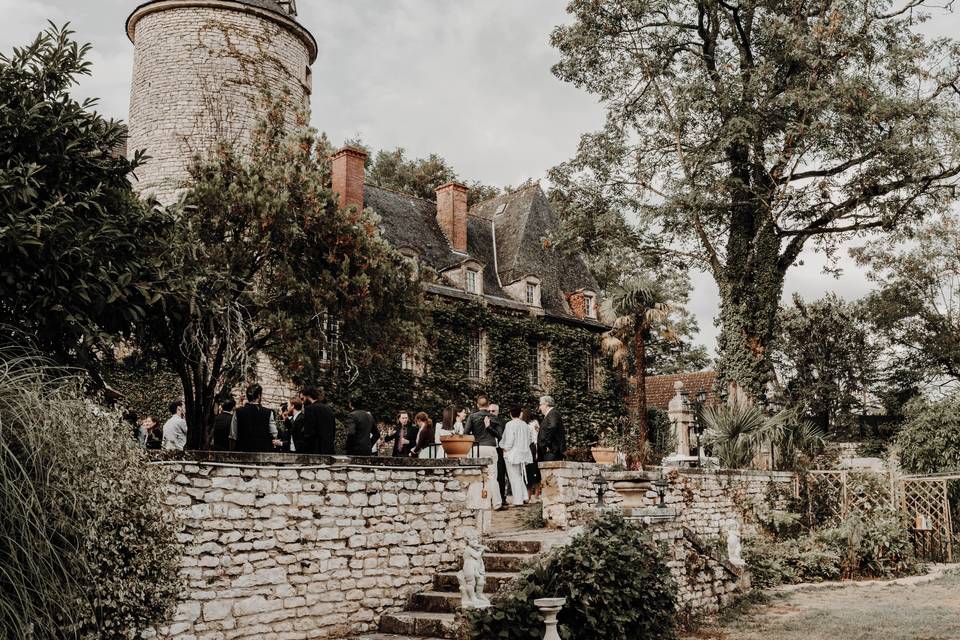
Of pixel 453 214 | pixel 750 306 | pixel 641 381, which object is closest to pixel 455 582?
pixel 750 306

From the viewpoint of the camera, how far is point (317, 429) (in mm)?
10336

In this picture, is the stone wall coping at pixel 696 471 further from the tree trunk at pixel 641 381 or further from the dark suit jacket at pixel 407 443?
the tree trunk at pixel 641 381

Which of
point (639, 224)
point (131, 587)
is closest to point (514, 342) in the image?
point (639, 224)

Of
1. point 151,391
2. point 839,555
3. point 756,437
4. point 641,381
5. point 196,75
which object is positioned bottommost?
point 839,555

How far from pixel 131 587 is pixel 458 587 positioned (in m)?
4.37

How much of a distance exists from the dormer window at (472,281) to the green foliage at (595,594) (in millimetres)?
19602

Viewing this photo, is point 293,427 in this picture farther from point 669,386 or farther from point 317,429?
point 669,386

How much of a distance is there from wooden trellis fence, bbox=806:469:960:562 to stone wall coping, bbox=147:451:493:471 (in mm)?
10367

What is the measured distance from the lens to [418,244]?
92.2 feet

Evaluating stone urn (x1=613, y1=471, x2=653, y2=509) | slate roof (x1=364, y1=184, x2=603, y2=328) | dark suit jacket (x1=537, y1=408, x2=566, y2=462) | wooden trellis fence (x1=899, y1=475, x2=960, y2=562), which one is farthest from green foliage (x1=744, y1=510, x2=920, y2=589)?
slate roof (x1=364, y1=184, x2=603, y2=328)

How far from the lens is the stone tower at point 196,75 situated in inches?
858

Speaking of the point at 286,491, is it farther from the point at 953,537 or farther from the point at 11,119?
the point at 953,537

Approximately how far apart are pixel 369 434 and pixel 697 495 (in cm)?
747

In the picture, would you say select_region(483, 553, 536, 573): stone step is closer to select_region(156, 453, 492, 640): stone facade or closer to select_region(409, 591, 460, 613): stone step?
select_region(409, 591, 460, 613): stone step
